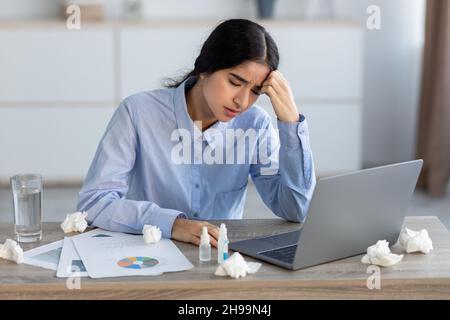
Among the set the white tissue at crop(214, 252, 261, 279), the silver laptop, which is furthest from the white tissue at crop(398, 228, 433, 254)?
the white tissue at crop(214, 252, 261, 279)

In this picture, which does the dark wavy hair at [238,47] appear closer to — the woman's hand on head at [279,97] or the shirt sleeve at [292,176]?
the woman's hand on head at [279,97]

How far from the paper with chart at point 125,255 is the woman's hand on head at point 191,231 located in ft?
0.10

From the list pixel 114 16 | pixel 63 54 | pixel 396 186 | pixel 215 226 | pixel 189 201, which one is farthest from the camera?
pixel 114 16

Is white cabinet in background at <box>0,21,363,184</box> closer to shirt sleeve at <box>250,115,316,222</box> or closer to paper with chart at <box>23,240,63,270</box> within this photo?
shirt sleeve at <box>250,115,316,222</box>

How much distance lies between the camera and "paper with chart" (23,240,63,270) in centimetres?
178

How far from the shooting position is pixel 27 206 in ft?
6.39

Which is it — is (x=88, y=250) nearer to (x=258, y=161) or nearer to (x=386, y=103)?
(x=258, y=161)

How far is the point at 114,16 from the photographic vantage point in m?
5.55

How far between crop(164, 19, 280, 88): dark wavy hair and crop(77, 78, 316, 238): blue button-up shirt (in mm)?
179

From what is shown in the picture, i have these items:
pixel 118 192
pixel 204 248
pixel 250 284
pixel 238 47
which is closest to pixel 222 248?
pixel 204 248

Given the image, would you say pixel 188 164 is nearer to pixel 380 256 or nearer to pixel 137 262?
pixel 137 262

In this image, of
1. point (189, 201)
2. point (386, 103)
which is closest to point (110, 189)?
point (189, 201)

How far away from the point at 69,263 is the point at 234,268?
37cm

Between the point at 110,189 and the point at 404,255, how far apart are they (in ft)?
2.57
